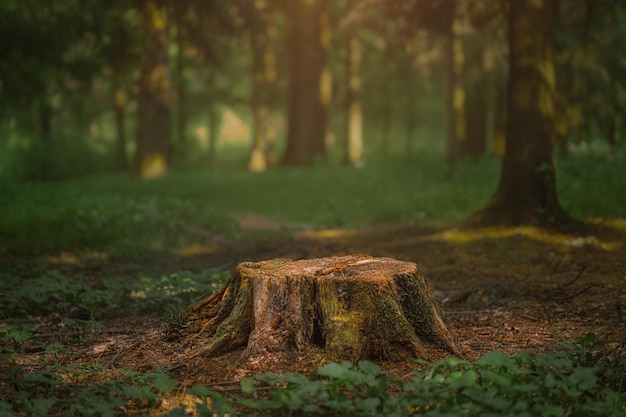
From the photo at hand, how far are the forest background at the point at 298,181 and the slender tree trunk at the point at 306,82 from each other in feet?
0.22

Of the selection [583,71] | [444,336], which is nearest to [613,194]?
[444,336]

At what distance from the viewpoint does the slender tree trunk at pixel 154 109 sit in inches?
906

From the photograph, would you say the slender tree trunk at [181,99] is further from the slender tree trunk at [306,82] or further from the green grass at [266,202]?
the green grass at [266,202]

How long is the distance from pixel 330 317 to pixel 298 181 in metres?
17.5


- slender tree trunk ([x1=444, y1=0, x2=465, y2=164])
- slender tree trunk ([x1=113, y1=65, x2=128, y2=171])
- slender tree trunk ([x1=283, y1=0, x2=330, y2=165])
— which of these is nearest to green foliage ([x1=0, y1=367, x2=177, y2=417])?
slender tree trunk ([x1=444, y1=0, x2=465, y2=164])

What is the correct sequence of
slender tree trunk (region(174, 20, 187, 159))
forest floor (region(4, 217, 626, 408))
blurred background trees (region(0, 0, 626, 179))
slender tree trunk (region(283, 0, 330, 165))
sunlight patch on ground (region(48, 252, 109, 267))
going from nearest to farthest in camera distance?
forest floor (region(4, 217, 626, 408)) → sunlight patch on ground (region(48, 252, 109, 267)) → blurred background trees (region(0, 0, 626, 179)) → slender tree trunk (region(283, 0, 330, 165)) → slender tree trunk (region(174, 20, 187, 159))

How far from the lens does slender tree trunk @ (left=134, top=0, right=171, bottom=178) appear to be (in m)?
23.0

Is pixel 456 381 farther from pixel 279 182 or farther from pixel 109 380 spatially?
pixel 279 182

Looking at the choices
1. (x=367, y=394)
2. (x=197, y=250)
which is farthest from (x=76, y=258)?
(x=367, y=394)

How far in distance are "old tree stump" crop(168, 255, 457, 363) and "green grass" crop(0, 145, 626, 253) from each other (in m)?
6.13

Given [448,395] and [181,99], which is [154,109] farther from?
[448,395]

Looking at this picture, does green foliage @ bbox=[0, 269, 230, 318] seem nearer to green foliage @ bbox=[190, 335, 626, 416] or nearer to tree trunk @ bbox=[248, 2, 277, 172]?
green foliage @ bbox=[190, 335, 626, 416]

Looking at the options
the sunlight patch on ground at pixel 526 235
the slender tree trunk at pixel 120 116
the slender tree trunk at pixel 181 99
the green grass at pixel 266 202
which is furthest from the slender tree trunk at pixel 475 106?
the sunlight patch on ground at pixel 526 235

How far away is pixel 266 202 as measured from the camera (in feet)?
63.5
